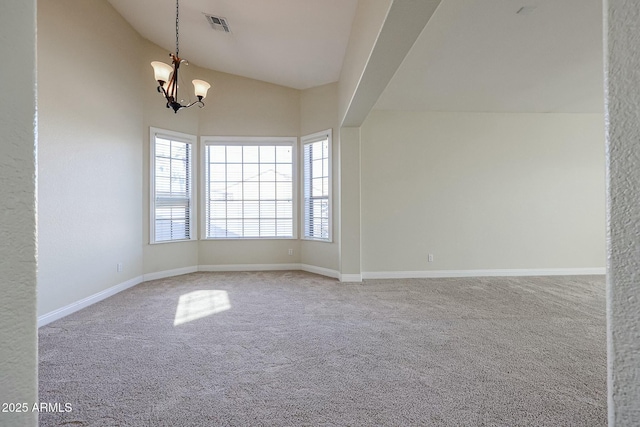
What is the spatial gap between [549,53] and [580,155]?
2878 mm

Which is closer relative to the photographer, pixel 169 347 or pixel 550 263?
pixel 169 347

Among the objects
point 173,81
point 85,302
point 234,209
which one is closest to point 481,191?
point 234,209

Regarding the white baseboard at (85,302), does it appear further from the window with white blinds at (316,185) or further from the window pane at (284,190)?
the window with white blinds at (316,185)

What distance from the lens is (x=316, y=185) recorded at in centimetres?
542

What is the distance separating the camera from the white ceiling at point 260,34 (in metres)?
3.41

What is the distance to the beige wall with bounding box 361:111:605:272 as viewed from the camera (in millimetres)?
5156

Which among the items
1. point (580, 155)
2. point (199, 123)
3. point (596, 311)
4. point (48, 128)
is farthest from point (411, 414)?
point (580, 155)

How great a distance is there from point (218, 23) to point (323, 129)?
216 cm

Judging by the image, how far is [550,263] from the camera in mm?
5301

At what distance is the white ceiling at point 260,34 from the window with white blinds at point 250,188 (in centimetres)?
121

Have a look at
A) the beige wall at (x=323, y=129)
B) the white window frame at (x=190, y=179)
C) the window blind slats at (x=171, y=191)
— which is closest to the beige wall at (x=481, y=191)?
the beige wall at (x=323, y=129)

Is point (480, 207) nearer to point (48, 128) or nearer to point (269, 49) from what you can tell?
point (269, 49)

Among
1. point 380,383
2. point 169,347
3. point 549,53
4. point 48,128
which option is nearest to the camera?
point 380,383

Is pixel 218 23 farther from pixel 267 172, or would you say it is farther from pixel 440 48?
pixel 440 48
